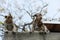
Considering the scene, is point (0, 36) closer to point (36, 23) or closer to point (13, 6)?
point (13, 6)

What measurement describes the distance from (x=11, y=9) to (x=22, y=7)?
28cm

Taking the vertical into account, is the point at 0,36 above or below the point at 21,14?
below

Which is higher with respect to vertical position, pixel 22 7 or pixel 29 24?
pixel 22 7

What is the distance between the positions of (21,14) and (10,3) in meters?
0.38

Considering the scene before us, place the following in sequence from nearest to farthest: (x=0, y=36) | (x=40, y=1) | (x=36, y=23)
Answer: (x=36, y=23)
(x=0, y=36)
(x=40, y=1)

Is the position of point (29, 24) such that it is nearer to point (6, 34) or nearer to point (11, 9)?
point (11, 9)

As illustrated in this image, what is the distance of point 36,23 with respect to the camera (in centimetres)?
318

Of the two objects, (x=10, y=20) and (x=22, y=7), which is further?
(x=22, y=7)

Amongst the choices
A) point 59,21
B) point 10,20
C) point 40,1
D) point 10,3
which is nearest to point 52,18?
point 59,21

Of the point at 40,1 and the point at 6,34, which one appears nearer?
the point at 6,34

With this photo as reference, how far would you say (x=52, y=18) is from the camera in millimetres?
4191

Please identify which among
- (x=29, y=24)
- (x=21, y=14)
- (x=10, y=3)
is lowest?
(x=29, y=24)

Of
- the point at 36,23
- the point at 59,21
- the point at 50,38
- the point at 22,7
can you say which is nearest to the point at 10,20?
the point at 36,23

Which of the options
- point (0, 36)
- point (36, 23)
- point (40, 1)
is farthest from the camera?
point (40, 1)
